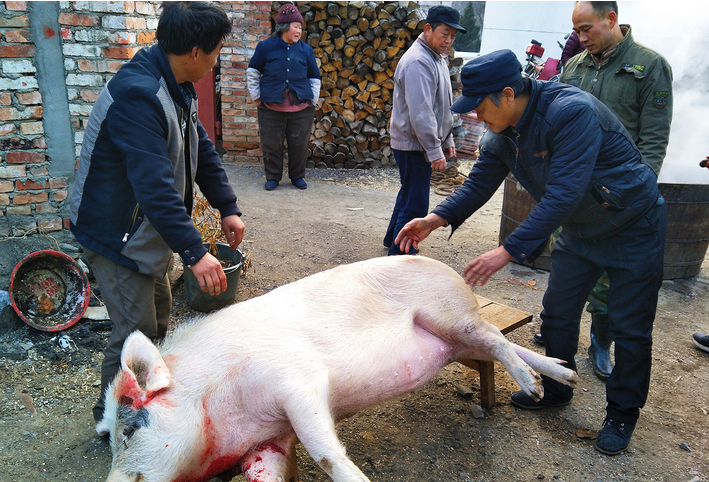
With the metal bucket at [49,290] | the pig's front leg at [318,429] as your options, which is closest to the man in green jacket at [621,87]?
the pig's front leg at [318,429]

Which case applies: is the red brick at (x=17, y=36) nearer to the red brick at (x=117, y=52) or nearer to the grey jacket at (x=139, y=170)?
the red brick at (x=117, y=52)

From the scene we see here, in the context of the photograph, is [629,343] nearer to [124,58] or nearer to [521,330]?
[521,330]

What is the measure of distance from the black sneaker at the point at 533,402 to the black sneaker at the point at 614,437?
0.34 meters

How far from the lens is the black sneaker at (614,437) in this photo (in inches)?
110

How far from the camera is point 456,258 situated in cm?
550

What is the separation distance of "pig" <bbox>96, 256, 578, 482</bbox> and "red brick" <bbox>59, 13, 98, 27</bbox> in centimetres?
252

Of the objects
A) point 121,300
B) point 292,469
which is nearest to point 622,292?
point 292,469

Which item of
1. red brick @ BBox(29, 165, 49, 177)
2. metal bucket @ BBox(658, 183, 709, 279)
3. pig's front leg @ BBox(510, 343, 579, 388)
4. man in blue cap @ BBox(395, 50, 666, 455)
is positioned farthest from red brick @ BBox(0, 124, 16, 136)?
metal bucket @ BBox(658, 183, 709, 279)

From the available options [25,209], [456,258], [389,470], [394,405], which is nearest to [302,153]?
[456,258]

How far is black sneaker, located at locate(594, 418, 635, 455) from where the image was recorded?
280 centimetres

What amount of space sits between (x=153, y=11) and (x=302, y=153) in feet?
12.5

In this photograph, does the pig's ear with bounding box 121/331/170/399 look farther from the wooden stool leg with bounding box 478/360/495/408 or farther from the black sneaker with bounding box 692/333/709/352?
the black sneaker with bounding box 692/333/709/352

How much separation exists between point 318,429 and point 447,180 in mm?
6722

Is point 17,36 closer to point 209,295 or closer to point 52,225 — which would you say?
point 52,225
